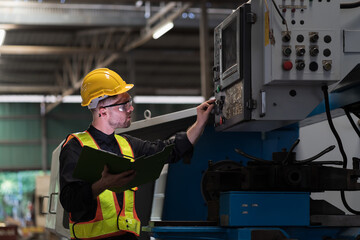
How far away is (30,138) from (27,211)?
2476mm

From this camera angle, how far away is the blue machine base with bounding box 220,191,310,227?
2445 millimetres

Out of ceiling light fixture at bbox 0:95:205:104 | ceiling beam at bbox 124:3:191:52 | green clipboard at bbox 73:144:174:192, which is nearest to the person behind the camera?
green clipboard at bbox 73:144:174:192

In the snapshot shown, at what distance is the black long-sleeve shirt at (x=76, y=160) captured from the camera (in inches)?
98.8

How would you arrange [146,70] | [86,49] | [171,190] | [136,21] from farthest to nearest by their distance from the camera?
[146,70] → [86,49] → [136,21] → [171,190]

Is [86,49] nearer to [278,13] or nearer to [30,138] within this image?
[30,138]

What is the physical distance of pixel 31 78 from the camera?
1859cm

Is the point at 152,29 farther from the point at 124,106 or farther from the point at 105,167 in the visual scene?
the point at 105,167

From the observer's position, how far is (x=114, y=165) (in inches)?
Answer: 94.2

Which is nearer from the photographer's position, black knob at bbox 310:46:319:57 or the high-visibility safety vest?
black knob at bbox 310:46:319:57

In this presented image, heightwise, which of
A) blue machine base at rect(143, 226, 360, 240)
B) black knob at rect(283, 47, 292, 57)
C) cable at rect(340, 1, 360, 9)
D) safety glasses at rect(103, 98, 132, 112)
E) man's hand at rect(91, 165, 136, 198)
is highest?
cable at rect(340, 1, 360, 9)

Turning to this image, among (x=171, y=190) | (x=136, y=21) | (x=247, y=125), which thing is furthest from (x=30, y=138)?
(x=247, y=125)

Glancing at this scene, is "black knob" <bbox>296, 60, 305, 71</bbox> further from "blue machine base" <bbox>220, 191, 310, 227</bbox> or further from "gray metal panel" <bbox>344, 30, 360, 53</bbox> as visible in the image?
"blue machine base" <bbox>220, 191, 310, 227</bbox>

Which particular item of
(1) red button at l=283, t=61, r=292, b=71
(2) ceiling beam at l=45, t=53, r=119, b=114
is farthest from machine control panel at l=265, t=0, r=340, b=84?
(2) ceiling beam at l=45, t=53, r=119, b=114

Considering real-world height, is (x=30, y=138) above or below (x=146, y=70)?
below
